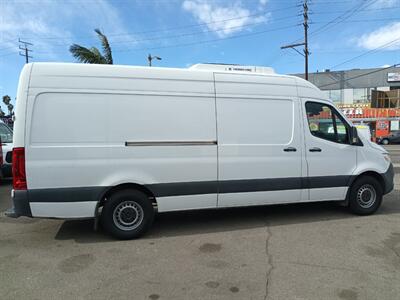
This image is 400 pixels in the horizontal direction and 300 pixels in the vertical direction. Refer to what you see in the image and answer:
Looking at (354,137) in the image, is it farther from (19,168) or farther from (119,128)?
(19,168)

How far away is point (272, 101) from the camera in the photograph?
6.11 m

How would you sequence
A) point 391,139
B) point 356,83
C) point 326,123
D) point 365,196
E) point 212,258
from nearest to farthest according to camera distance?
point 212,258
point 326,123
point 365,196
point 391,139
point 356,83

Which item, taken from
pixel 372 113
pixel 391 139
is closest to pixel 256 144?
pixel 391 139

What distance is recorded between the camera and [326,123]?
6559 millimetres

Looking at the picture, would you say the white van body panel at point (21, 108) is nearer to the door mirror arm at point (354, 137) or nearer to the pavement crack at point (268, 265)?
the pavement crack at point (268, 265)

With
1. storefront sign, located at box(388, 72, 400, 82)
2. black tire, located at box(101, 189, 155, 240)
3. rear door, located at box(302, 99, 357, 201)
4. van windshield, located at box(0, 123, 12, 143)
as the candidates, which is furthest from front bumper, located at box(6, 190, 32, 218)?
storefront sign, located at box(388, 72, 400, 82)

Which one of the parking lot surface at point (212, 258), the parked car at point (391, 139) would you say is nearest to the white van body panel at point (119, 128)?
the parking lot surface at point (212, 258)

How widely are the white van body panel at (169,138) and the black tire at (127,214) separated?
16cm

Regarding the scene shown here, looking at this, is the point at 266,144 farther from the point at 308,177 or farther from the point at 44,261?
the point at 44,261

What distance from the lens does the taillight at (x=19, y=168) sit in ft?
16.4

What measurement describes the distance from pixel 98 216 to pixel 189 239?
4.57 ft

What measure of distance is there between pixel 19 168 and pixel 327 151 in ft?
15.9

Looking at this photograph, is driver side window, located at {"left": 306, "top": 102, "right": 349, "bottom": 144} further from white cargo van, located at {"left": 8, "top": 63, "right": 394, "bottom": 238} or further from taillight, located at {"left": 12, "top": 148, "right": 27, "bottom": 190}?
taillight, located at {"left": 12, "top": 148, "right": 27, "bottom": 190}

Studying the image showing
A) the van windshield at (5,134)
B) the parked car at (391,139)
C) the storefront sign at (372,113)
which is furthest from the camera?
the storefront sign at (372,113)
